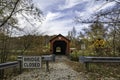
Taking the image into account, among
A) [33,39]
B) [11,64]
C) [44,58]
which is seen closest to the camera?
[11,64]

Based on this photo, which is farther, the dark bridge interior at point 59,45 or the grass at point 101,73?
the dark bridge interior at point 59,45

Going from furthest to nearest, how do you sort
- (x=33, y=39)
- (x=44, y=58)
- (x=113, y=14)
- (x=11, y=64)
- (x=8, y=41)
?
1. (x=33, y=39)
2. (x=8, y=41)
3. (x=44, y=58)
4. (x=11, y=64)
5. (x=113, y=14)

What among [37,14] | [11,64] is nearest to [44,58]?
[11,64]

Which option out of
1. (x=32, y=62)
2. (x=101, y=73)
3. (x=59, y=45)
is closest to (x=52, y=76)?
(x=32, y=62)

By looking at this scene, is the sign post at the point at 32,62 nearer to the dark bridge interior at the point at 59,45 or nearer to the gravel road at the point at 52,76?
the gravel road at the point at 52,76

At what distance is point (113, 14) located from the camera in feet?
23.2

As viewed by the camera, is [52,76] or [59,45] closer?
[52,76]

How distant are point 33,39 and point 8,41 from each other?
5.10 metres

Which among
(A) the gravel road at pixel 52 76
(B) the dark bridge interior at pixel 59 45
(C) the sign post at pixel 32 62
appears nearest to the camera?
(A) the gravel road at pixel 52 76

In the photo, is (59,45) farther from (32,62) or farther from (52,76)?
(52,76)

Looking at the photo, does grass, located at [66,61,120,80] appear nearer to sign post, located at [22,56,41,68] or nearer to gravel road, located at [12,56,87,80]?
gravel road, located at [12,56,87,80]

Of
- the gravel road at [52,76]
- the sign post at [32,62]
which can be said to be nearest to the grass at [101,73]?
the gravel road at [52,76]

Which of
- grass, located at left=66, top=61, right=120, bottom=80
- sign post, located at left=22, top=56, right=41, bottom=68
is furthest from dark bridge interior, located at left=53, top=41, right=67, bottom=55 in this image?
sign post, located at left=22, top=56, right=41, bottom=68

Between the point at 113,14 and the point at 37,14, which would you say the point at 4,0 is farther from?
the point at 113,14
